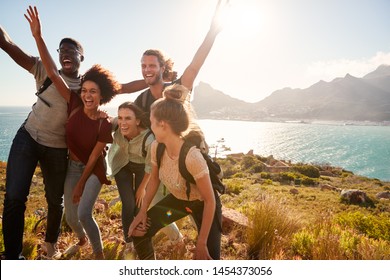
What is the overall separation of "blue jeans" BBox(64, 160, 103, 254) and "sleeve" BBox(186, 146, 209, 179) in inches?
52.9

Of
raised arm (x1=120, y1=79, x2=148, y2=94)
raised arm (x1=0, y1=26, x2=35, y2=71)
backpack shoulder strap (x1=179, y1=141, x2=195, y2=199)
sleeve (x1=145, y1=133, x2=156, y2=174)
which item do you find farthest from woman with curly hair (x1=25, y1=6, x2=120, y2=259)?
backpack shoulder strap (x1=179, y1=141, x2=195, y2=199)

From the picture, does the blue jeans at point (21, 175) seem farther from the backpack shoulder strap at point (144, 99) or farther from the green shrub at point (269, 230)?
the green shrub at point (269, 230)

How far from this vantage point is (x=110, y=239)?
422cm

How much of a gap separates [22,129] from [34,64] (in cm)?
73

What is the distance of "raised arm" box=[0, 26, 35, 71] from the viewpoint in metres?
2.79

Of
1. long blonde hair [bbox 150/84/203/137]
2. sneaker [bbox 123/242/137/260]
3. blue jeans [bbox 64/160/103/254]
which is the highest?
long blonde hair [bbox 150/84/203/137]

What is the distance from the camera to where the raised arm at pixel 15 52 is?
2.79 metres

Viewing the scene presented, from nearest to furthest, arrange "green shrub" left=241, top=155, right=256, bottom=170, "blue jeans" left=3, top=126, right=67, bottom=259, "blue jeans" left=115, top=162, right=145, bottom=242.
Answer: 1. "blue jeans" left=3, top=126, right=67, bottom=259
2. "blue jeans" left=115, top=162, right=145, bottom=242
3. "green shrub" left=241, top=155, right=256, bottom=170

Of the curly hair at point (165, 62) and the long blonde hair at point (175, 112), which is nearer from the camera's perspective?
the long blonde hair at point (175, 112)

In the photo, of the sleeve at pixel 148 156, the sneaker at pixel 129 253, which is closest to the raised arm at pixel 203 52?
the sleeve at pixel 148 156

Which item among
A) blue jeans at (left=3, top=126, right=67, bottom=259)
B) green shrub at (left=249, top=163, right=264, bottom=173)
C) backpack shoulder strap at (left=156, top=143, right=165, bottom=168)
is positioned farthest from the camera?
green shrub at (left=249, top=163, right=264, bottom=173)

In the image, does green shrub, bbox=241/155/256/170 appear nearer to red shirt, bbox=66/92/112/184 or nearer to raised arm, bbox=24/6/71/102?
red shirt, bbox=66/92/112/184
